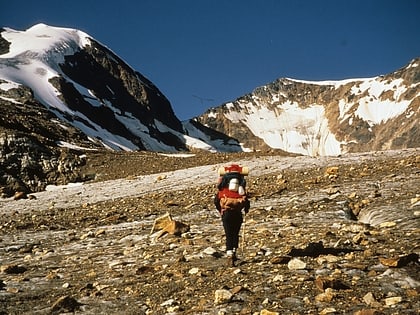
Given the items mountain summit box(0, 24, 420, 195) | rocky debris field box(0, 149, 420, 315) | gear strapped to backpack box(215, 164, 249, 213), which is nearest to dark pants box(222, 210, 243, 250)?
gear strapped to backpack box(215, 164, 249, 213)

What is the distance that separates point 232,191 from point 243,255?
1.53 m

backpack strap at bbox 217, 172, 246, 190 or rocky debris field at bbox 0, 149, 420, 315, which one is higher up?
backpack strap at bbox 217, 172, 246, 190

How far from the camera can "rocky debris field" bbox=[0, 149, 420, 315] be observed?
26.3ft

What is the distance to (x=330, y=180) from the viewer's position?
2312 centimetres

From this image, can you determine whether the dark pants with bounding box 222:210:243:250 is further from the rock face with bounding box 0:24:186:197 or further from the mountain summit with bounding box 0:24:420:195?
the mountain summit with bounding box 0:24:420:195

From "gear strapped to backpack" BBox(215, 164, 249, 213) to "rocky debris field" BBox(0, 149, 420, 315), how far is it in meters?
1.18

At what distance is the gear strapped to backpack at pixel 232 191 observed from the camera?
10961 millimetres

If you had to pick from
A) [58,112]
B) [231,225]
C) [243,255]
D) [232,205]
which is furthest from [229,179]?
[58,112]

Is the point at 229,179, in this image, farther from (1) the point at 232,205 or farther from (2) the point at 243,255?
(2) the point at 243,255

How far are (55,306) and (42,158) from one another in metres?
40.9

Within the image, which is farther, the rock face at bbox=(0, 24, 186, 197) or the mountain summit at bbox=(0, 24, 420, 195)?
the mountain summit at bbox=(0, 24, 420, 195)

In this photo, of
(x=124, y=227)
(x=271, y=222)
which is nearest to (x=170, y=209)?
(x=124, y=227)

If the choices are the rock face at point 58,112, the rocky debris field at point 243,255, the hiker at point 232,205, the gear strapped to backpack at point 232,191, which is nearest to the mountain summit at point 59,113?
the rock face at point 58,112

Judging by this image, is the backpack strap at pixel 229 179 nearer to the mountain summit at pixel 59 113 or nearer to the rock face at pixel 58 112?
the rock face at pixel 58 112
